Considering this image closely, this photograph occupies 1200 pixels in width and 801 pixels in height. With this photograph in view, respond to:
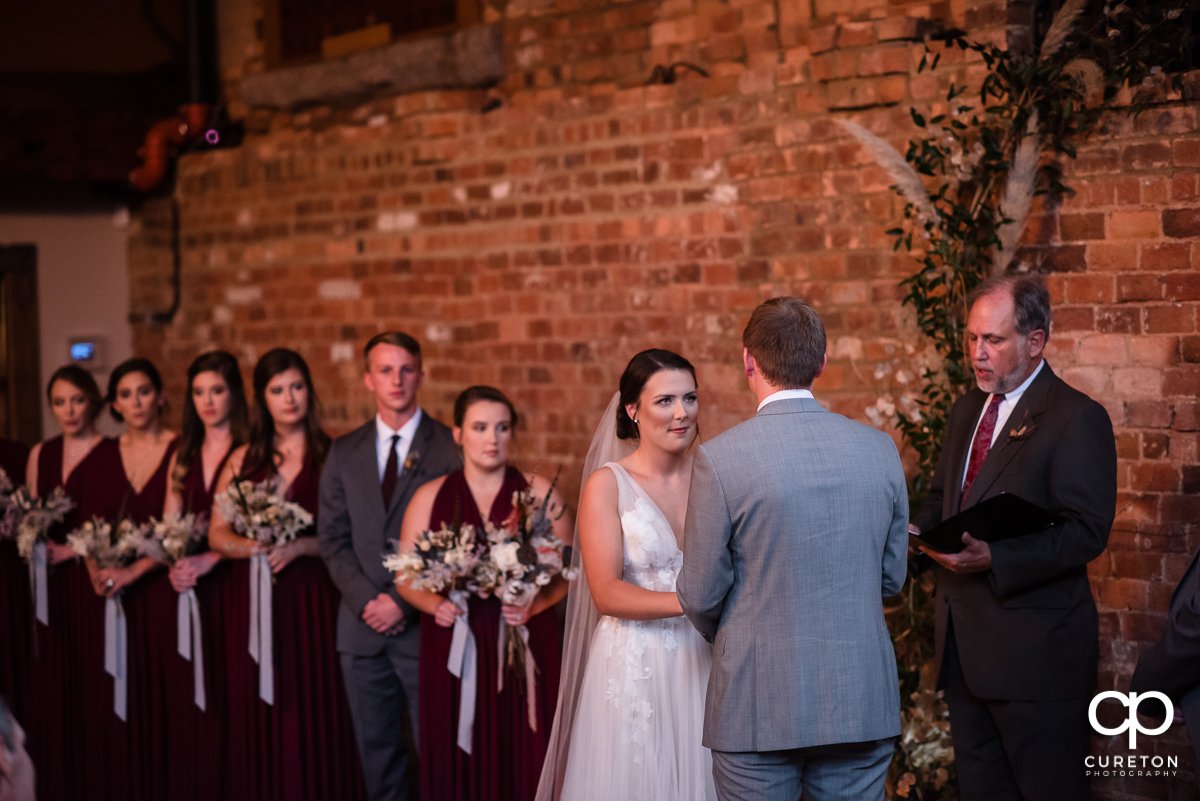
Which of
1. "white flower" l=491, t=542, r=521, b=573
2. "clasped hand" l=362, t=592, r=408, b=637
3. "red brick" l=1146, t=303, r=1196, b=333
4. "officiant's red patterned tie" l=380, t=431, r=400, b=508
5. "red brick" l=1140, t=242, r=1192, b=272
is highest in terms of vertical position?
"red brick" l=1140, t=242, r=1192, b=272

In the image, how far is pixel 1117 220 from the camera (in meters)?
3.72

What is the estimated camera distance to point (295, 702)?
176 inches

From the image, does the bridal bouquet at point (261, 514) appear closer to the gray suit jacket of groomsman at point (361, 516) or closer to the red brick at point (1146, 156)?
the gray suit jacket of groomsman at point (361, 516)

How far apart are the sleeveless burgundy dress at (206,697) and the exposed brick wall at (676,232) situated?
1523mm

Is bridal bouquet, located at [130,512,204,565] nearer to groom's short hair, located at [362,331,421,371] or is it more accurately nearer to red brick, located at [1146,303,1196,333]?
groom's short hair, located at [362,331,421,371]

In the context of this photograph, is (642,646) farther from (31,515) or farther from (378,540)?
(31,515)

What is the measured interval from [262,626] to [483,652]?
1.15 meters

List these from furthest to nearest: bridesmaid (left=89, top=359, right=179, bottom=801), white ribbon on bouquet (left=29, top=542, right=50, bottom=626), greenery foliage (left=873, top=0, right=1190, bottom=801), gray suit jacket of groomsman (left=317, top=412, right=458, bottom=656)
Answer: white ribbon on bouquet (left=29, top=542, right=50, bottom=626) < bridesmaid (left=89, top=359, right=179, bottom=801) < gray suit jacket of groomsman (left=317, top=412, right=458, bottom=656) < greenery foliage (left=873, top=0, right=1190, bottom=801)

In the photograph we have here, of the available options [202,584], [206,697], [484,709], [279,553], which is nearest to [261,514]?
[279,553]

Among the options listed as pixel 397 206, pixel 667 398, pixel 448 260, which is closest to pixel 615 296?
pixel 448 260

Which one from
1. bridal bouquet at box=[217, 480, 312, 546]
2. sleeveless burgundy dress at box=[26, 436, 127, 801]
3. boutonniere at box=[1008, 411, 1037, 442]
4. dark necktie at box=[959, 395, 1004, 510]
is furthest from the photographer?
sleeveless burgundy dress at box=[26, 436, 127, 801]

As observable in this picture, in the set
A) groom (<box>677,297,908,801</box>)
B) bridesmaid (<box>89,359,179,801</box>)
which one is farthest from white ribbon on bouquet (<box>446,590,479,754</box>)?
bridesmaid (<box>89,359,179,801</box>)

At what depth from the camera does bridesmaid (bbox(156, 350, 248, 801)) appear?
462 cm

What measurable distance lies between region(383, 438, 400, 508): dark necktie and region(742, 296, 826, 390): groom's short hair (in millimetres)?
2086
